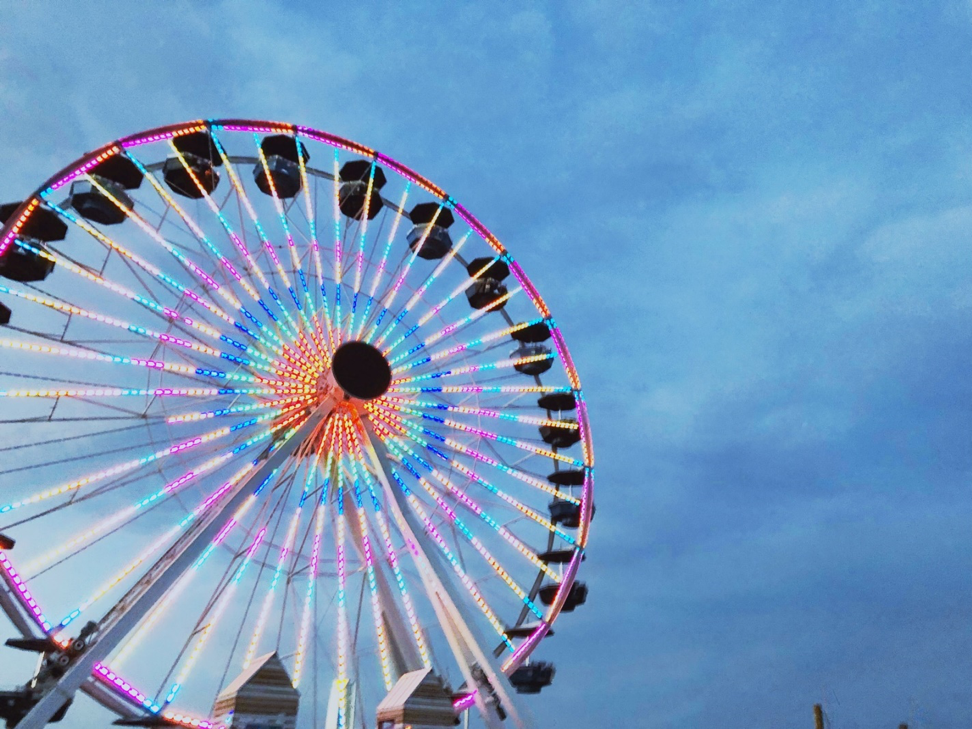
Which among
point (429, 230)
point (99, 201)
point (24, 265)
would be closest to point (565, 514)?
point (429, 230)

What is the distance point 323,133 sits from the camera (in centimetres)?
1866

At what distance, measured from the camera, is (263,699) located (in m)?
12.1

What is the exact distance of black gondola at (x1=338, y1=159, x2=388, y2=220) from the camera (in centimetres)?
1945

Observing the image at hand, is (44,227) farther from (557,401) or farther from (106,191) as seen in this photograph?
(557,401)

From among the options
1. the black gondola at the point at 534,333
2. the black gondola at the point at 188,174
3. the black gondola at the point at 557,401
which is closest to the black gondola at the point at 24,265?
the black gondola at the point at 188,174

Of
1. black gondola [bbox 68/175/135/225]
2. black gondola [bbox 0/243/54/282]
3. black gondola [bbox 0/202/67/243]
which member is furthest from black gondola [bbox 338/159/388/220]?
black gondola [bbox 0/243/54/282]

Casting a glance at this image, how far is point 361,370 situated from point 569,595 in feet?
23.3

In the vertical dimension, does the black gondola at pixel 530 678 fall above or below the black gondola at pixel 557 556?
below

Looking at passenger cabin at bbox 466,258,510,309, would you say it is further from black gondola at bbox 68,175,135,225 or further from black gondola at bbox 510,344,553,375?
black gondola at bbox 68,175,135,225

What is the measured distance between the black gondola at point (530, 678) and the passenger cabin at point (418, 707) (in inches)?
230

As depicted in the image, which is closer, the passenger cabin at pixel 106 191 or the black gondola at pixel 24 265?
the black gondola at pixel 24 265

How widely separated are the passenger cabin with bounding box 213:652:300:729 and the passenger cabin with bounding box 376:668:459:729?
64.7 inches

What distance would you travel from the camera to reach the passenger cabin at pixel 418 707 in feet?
42.9

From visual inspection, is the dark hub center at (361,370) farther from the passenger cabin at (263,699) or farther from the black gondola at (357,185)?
the passenger cabin at (263,699)
